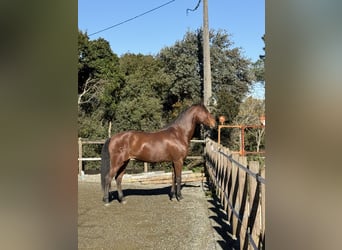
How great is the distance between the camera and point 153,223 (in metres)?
4.84

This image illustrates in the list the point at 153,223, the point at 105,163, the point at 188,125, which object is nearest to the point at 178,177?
the point at 188,125

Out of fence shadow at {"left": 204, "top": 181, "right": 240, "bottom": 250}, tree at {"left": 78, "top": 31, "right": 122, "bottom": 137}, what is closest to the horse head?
fence shadow at {"left": 204, "top": 181, "right": 240, "bottom": 250}

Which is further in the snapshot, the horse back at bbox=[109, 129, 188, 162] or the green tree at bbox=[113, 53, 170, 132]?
the green tree at bbox=[113, 53, 170, 132]

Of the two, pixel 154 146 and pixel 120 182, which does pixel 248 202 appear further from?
pixel 120 182

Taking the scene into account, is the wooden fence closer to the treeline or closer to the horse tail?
the horse tail

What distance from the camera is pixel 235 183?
155 inches

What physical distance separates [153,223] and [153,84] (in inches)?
439

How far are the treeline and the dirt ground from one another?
331 cm

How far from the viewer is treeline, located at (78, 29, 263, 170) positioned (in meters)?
11.6
